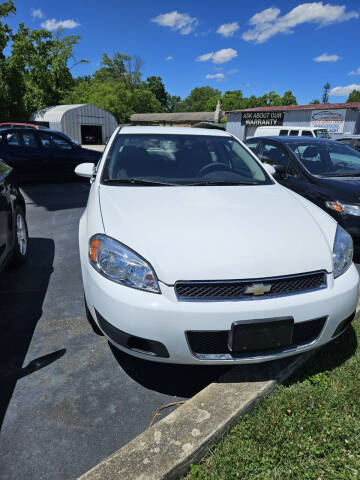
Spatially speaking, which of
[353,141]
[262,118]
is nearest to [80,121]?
[262,118]

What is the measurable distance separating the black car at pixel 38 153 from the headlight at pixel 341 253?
26.9ft

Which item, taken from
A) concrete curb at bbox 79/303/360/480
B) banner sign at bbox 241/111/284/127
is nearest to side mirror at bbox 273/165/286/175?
concrete curb at bbox 79/303/360/480

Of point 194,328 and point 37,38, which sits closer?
point 194,328

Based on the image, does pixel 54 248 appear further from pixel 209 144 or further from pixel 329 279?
pixel 329 279

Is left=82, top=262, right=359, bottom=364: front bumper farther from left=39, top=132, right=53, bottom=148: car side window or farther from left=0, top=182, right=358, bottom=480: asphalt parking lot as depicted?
left=39, top=132, right=53, bottom=148: car side window

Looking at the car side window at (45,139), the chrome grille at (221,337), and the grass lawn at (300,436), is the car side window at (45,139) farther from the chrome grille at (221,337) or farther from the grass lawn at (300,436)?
the grass lawn at (300,436)

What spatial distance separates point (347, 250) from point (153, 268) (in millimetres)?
1334

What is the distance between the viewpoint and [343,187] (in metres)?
4.23

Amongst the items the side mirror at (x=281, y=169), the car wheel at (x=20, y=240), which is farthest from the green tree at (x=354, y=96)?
the car wheel at (x=20, y=240)

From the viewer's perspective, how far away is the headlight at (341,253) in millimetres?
2064

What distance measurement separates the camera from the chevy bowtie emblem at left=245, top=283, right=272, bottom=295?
1.79m

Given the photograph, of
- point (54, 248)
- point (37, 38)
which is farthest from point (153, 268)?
point (37, 38)

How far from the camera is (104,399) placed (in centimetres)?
200

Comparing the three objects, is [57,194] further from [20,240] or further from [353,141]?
[353,141]
